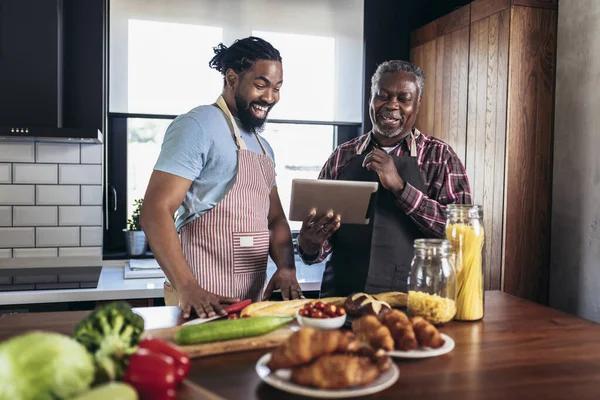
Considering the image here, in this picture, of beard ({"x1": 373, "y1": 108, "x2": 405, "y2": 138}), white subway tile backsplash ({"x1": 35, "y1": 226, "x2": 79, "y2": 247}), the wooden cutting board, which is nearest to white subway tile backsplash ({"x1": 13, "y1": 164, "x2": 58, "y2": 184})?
white subway tile backsplash ({"x1": 35, "y1": 226, "x2": 79, "y2": 247})

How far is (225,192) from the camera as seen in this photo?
1.74m

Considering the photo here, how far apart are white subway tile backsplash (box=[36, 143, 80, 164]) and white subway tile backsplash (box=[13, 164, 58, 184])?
0.04m

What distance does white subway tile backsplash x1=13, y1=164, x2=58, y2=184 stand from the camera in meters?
2.78

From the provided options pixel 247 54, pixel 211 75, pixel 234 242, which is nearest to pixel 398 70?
pixel 247 54

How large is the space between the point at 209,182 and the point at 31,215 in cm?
154

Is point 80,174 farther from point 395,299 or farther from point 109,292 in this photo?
point 395,299

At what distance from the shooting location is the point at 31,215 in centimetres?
281

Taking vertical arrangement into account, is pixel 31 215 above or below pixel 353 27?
below

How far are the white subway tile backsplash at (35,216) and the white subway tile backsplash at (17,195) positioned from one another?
0.03 meters

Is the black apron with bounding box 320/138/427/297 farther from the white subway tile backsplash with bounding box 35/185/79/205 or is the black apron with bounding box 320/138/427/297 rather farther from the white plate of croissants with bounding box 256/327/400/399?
the white subway tile backsplash with bounding box 35/185/79/205

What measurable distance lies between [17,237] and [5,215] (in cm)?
12

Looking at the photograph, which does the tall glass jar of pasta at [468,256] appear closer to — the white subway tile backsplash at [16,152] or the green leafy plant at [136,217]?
the green leafy plant at [136,217]

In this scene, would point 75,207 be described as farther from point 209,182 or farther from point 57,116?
point 209,182

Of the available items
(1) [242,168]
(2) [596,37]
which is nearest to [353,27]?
(2) [596,37]
